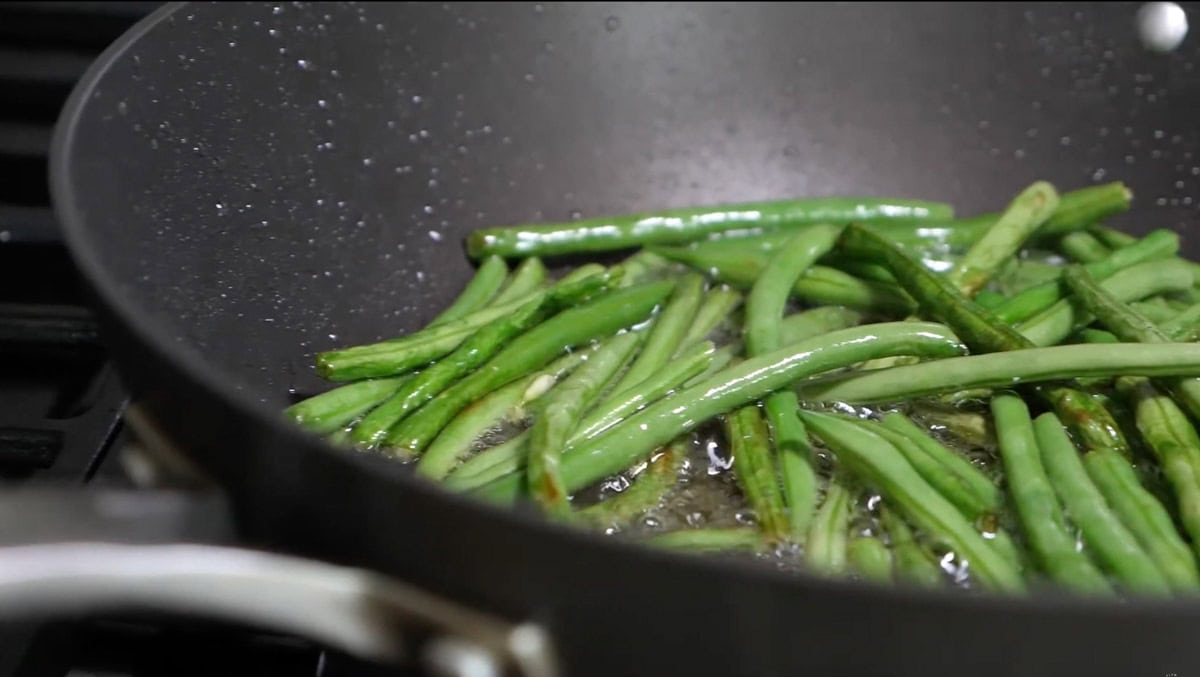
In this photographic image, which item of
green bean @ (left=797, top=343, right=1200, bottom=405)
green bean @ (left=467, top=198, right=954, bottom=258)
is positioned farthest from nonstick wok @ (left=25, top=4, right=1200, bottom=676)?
green bean @ (left=797, top=343, right=1200, bottom=405)

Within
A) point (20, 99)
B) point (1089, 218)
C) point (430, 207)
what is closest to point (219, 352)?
point (430, 207)

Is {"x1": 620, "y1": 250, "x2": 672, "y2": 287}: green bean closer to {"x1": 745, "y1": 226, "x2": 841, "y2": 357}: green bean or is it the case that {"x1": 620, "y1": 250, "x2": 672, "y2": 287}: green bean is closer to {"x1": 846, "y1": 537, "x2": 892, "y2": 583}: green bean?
{"x1": 745, "y1": 226, "x2": 841, "y2": 357}: green bean

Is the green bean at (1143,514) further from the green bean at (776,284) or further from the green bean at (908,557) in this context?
the green bean at (776,284)

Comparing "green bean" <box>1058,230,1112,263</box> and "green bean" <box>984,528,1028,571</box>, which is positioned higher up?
"green bean" <box>1058,230,1112,263</box>

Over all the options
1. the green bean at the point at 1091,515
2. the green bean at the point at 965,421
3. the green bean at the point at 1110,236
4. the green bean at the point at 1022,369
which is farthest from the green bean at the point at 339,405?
the green bean at the point at 1110,236

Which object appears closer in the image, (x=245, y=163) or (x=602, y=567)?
(x=602, y=567)

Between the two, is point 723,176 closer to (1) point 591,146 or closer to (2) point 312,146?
(1) point 591,146
